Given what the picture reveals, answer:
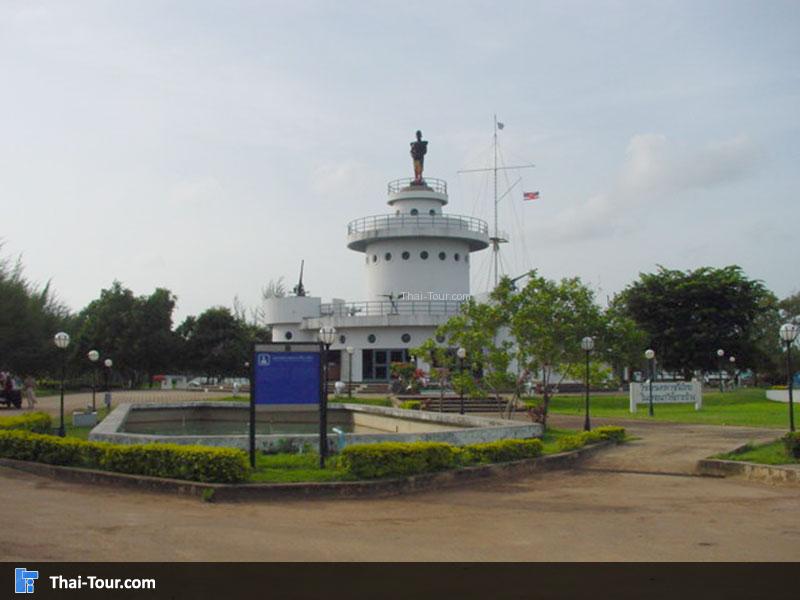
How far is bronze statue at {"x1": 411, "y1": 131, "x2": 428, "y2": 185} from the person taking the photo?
48375 millimetres

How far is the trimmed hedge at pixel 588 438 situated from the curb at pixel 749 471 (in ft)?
8.95

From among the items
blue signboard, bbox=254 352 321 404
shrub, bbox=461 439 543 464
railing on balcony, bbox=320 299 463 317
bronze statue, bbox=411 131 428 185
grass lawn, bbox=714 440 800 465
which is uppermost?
bronze statue, bbox=411 131 428 185

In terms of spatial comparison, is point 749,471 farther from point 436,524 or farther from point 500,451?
point 436,524

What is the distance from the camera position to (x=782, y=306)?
2687 inches

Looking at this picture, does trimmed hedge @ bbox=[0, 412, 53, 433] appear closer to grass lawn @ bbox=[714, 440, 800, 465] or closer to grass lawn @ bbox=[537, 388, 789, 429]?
grass lawn @ bbox=[714, 440, 800, 465]

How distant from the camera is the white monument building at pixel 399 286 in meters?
44.9

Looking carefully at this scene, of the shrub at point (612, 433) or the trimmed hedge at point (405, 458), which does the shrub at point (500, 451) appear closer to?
the trimmed hedge at point (405, 458)

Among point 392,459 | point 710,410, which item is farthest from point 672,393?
point 392,459

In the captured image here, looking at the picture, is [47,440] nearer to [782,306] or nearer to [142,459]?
[142,459]

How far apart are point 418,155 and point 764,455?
3496 cm

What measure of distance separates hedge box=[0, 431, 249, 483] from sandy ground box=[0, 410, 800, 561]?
551 mm
